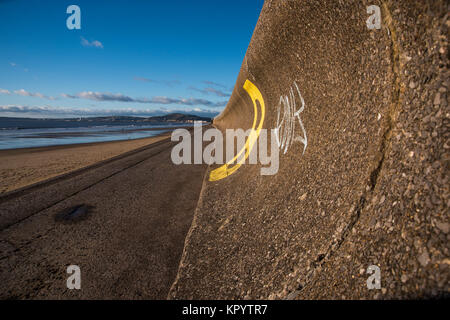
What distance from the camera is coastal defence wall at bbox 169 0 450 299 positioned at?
3.47ft

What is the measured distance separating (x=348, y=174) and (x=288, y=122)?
1.58m

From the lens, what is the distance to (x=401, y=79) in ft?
4.22

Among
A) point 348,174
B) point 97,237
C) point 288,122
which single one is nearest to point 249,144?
point 288,122

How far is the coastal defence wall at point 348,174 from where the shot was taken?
106cm

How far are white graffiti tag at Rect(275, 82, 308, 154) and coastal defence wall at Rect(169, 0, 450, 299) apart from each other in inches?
1.2

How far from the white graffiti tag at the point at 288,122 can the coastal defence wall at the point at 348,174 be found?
0.10ft

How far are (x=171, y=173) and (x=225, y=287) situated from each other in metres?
5.12

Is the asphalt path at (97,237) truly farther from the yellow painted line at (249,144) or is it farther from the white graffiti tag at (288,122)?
the white graffiti tag at (288,122)

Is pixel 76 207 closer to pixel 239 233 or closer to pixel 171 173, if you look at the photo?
pixel 171 173

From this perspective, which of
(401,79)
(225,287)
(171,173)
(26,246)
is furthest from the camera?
(171,173)

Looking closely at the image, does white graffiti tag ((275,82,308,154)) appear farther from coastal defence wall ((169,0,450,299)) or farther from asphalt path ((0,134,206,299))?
asphalt path ((0,134,206,299))

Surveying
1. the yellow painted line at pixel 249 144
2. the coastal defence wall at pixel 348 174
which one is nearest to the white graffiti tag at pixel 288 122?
the coastal defence wall at pixel 348 174

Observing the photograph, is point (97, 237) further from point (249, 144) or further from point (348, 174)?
point (249, 144)
